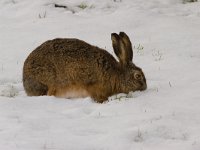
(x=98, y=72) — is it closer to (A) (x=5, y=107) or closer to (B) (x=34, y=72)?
(B) (x=34, y=72)

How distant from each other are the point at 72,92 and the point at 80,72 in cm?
27

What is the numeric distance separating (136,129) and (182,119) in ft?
2.03

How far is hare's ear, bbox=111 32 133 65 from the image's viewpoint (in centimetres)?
714

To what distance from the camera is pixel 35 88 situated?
709 cm

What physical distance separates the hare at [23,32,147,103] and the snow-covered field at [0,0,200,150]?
0.64 feet

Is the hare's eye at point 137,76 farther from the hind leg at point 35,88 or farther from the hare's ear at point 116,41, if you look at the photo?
the hind leg at point 35,88

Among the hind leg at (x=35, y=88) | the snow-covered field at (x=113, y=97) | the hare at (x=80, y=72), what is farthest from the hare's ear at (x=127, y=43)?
the hind leg at (x=35, y=88)

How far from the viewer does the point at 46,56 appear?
7.21m

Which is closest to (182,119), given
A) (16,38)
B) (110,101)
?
(110,101)

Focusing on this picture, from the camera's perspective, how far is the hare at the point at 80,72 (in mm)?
7047

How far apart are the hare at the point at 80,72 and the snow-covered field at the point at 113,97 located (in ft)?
0.64

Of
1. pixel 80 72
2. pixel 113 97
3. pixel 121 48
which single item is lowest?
pixel 113 97

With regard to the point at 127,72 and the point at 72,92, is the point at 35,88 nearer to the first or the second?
the point at 72,92

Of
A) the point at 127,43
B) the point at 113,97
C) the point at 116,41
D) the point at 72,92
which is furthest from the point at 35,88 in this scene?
the point at 127,43
